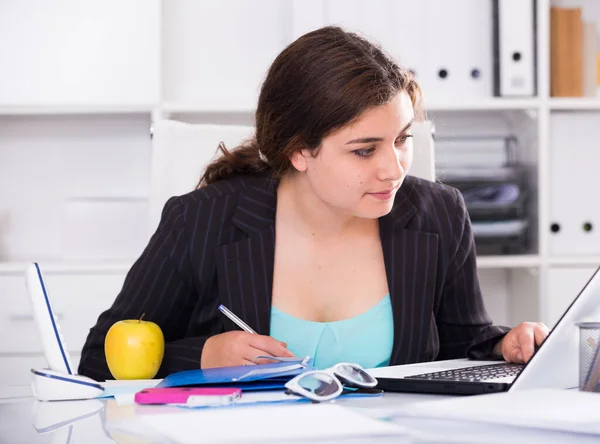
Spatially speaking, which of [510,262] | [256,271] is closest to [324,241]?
[256,271]

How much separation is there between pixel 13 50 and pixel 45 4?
6.0 inches

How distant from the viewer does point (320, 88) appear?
4.84ft

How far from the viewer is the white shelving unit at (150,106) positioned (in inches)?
95.5

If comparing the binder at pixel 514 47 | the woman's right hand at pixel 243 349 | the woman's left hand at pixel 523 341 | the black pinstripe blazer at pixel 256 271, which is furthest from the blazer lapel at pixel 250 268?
the binder at pixel 514 47

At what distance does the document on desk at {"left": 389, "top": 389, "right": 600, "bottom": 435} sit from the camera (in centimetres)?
78

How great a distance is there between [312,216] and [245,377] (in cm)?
63

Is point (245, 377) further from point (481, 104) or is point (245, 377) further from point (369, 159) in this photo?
point (481, 104)

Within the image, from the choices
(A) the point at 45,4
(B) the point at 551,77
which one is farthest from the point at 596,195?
(A) the point at 45,4

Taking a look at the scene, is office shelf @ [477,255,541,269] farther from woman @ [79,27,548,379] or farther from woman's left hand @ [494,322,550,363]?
woman's left hand @ [494,322,550,363]

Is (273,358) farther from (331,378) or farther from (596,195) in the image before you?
(596,195)

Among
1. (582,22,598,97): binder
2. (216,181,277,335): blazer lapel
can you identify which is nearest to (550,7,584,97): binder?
(582,22,598,97): binder

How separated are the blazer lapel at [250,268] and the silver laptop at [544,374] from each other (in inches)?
17.4

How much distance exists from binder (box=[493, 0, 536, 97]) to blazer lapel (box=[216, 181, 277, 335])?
3.62 ft

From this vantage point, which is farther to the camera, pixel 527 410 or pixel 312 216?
pixel 312 216
